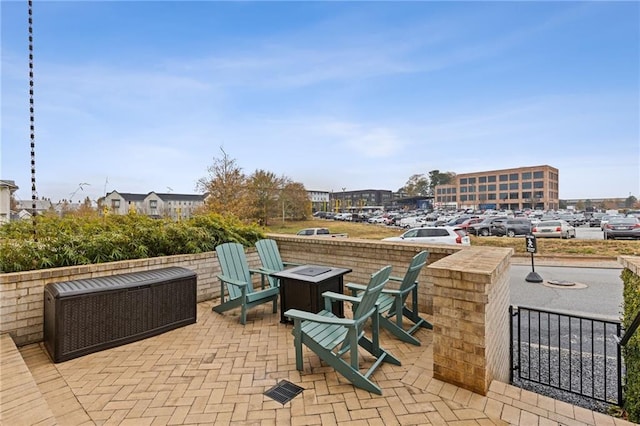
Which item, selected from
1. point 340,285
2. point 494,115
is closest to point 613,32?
point 494,115

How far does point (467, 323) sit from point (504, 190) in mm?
85805

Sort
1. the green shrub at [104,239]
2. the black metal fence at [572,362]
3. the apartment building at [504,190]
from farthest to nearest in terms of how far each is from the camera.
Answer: the apartment building at [504,190], the green shrub at [104,239], the black metal fence at [572,362]

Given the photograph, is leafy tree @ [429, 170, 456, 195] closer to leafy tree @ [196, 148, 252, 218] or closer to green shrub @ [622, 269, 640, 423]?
leafy tree @ [196, 148, 252, 218]

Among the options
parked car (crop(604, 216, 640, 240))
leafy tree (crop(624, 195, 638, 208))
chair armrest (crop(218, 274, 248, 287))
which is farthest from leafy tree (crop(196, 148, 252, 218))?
leafy tree (crop(624, 195, 638, 208))

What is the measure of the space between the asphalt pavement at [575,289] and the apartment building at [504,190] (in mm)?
68262

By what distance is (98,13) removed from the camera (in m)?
6.09

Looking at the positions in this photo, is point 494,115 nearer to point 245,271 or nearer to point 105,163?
point 245,271

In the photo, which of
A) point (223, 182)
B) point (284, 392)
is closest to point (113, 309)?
point (284, 392)

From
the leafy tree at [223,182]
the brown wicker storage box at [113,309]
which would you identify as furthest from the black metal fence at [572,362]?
the leafy tree at [223,182]

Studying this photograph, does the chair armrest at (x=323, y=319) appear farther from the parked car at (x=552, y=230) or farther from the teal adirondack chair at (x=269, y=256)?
the parked car at (x=552, y=230)

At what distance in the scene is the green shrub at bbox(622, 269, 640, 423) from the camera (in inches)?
101

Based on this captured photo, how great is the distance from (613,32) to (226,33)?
10.8 m

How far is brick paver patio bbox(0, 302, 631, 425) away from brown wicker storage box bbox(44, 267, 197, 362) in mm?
156

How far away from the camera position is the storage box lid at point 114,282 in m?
3.16
